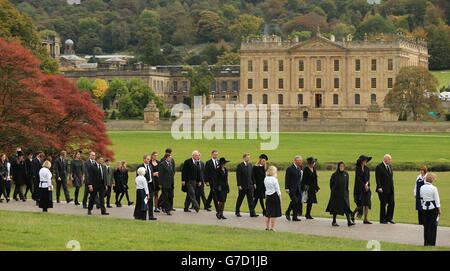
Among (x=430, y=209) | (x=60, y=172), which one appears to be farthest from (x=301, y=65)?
(x=430, y=209)

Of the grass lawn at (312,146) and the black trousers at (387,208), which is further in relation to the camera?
the grass lawn at (312,146)

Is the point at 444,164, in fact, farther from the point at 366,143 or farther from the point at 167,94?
the point at 167,94

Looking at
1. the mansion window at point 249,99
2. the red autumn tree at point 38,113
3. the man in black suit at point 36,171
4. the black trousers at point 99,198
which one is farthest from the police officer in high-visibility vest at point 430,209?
the mansion window at point 249,99

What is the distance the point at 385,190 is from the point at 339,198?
5.63ft

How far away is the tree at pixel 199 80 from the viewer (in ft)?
469

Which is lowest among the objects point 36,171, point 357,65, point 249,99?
point 36,171

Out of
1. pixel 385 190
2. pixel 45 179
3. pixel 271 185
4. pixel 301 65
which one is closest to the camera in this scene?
pixel 271 185

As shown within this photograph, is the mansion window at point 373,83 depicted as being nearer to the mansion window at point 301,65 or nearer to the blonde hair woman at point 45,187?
the mansion window at point 301,65

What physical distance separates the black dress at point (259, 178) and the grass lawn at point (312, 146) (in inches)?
1091

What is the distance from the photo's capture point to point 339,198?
2644 cm

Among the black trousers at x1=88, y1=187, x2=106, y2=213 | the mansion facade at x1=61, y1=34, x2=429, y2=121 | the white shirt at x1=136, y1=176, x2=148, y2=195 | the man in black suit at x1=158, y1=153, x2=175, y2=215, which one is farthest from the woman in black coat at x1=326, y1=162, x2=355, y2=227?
the mansion facade at x1=61, y1=34, x2=429, y2=121

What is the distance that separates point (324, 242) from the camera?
21703 millimetres

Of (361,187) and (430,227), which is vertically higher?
(361,187)

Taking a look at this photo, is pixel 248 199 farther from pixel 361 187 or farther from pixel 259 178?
pixel 361 187
